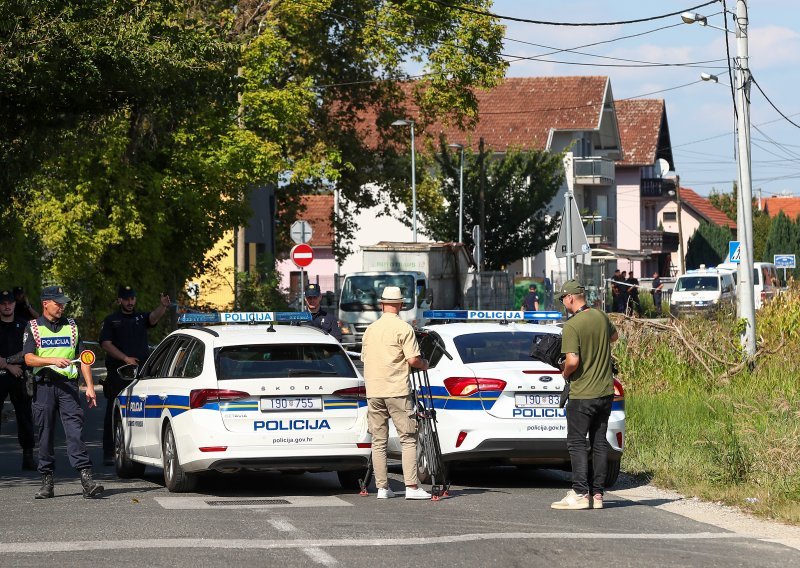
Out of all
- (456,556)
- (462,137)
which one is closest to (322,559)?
(456,556)

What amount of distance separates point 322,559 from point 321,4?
34.6m

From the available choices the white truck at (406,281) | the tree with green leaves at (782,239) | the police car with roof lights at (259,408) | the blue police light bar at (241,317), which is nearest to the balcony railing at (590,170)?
the tree with green leaves at (782,239)

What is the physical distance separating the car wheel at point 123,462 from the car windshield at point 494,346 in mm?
3148

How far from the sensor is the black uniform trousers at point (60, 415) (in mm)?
12345

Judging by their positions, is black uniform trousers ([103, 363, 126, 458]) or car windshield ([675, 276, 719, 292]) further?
car windshield ([675, 276, 719, 292])

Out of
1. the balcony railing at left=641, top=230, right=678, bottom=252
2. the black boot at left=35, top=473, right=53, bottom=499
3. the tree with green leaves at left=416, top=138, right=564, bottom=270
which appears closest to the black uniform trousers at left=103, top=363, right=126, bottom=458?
the black boot at left=35, top=473, right=53, bottom=499

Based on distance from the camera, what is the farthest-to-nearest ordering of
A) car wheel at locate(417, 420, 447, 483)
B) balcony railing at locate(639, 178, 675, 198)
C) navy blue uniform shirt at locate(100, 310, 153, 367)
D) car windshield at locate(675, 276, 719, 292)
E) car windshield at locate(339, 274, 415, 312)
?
1. balcony railing at locate(639, 178, 675, 198)
2. car windshield at locate(675, 276, 719, 292)
3. car windshield at locate(339, 274, 415, 312)
4. navy blue uniform shirt at locate(100, 310, 153, 367)
5. car wheel at locate(417, 420, 447, 483)

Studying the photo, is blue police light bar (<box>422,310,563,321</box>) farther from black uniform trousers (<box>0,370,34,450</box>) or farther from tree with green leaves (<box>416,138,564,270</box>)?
tree with green leaves (<box>416,138,564,270</box>)

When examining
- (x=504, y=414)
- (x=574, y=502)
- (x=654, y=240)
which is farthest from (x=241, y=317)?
(x=654, y=240)

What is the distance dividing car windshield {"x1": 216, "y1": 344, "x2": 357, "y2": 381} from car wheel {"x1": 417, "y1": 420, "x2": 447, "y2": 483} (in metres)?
0.73

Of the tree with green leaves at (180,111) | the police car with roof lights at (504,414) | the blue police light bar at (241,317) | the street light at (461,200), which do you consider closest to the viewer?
the police car with roof lights at (504,414)

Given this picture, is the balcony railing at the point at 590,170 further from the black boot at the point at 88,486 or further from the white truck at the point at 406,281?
the black boot at the point at 88,486

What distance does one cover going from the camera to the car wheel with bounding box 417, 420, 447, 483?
12.2 metres

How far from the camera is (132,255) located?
29234 mm
